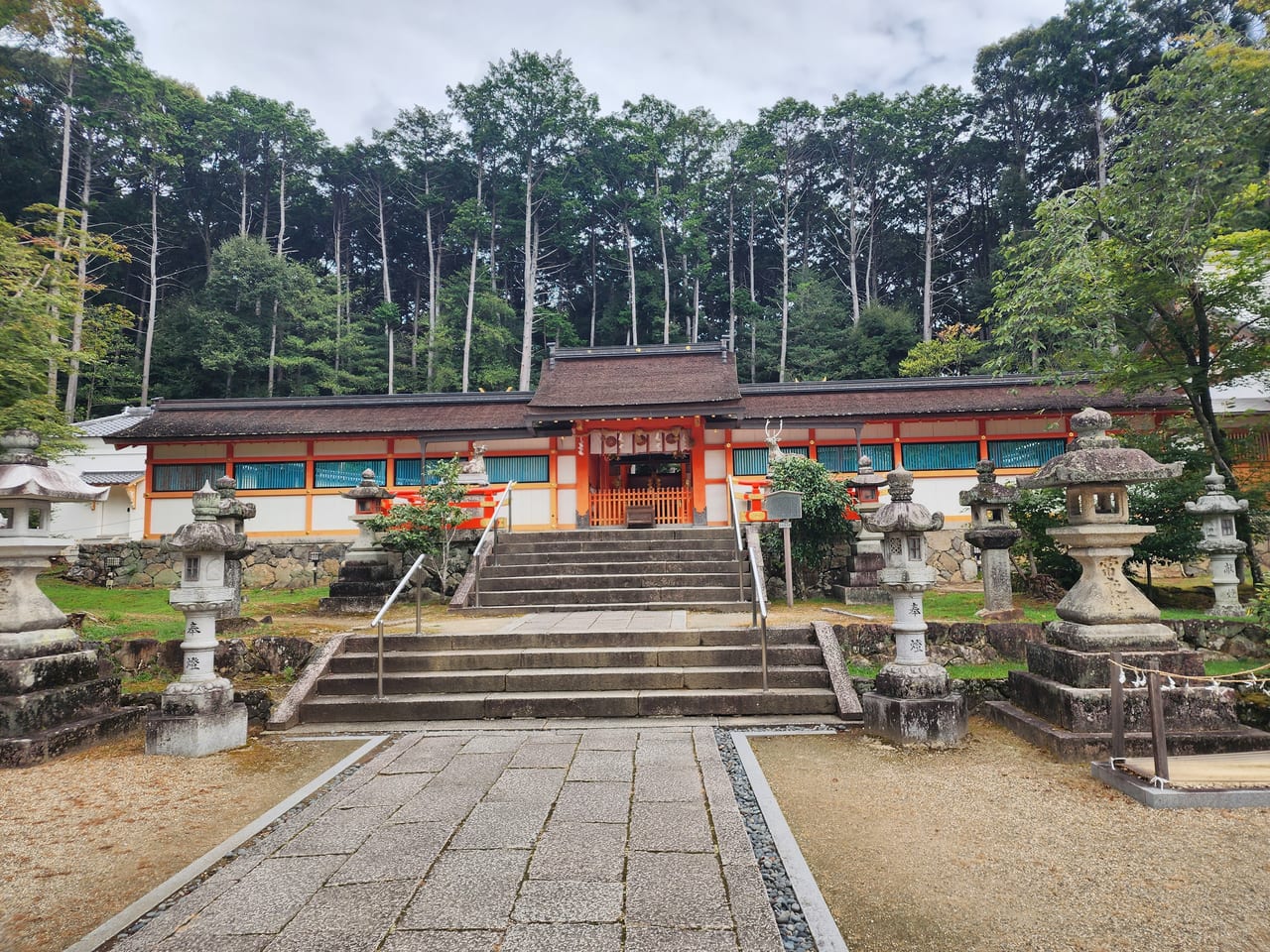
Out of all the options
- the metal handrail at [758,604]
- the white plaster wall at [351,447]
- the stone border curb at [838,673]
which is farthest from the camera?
the white plaster wall at [351,447]

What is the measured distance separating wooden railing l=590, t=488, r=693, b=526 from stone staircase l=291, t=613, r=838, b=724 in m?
7.40

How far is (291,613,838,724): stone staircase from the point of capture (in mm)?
5887

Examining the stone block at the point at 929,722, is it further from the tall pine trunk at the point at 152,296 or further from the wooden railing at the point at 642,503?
the tall pine trunk at the point at 152,296

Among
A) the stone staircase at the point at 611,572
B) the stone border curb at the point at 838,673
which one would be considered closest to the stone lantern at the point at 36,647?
the stone staircase at the point at 611,572

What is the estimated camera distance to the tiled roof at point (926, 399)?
14.1 m

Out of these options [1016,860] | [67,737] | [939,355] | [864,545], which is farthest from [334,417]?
[939,355]

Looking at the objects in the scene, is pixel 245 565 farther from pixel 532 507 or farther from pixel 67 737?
pixel 67 737

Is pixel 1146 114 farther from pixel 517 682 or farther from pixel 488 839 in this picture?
pixel 488 839

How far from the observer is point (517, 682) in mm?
6230

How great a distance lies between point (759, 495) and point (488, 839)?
10.1 meters

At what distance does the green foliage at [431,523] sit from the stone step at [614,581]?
1.09 metres

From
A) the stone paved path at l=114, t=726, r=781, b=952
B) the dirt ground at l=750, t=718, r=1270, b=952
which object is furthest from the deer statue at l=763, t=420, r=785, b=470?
the stone paved path at l=114, t=726, r=781, b=952

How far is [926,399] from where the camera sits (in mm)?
15523

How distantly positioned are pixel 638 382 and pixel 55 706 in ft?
44.8
